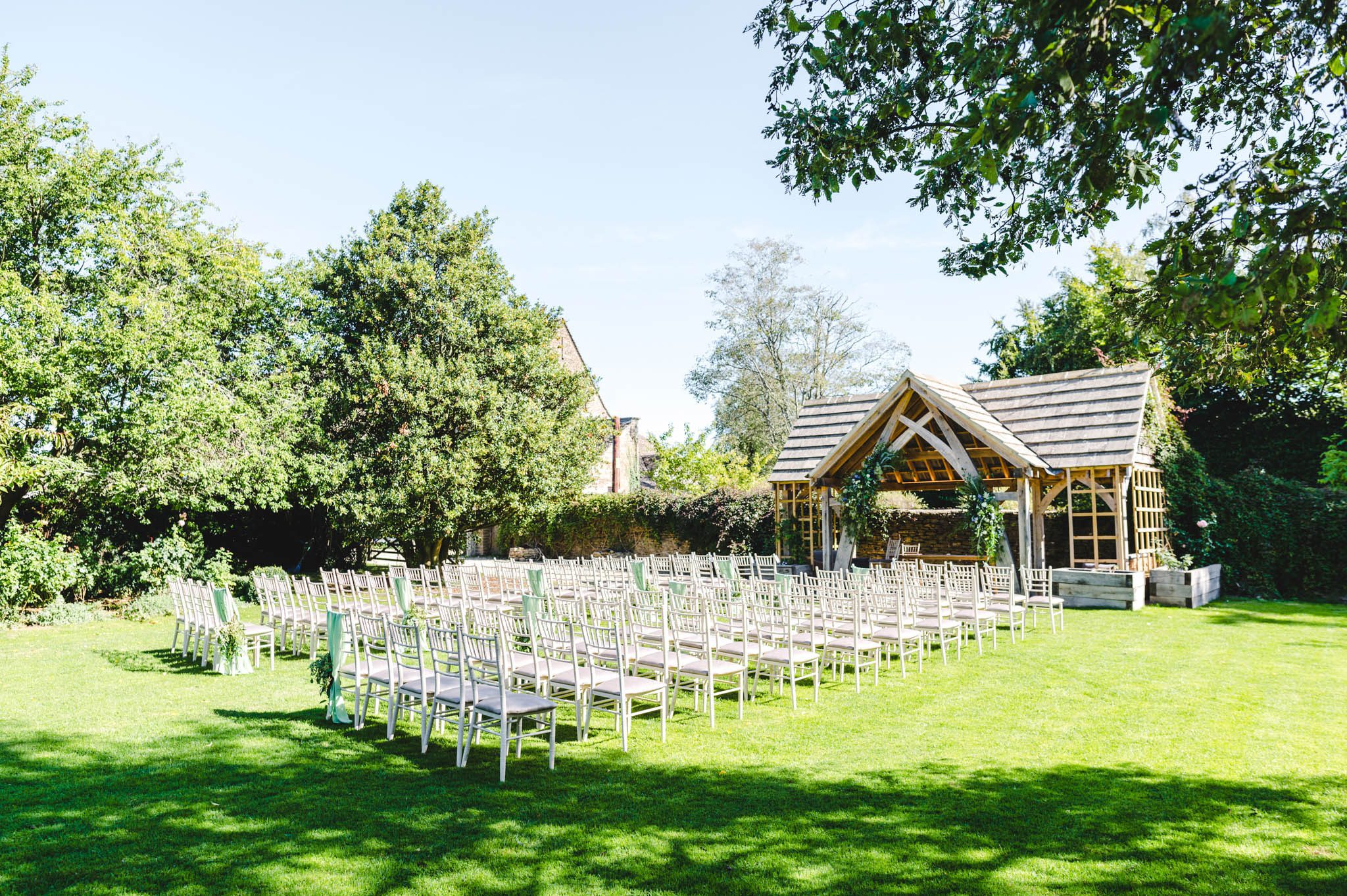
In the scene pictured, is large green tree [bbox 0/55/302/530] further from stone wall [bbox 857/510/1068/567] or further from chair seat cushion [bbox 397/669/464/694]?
stone wall [bbox 857/510/1068/567]

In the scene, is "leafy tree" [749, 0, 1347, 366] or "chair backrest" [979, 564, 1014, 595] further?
"chair backrest" [979, 564, 1014, 595]

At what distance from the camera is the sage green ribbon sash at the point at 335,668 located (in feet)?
25.6

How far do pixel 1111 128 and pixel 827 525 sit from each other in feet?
53.4

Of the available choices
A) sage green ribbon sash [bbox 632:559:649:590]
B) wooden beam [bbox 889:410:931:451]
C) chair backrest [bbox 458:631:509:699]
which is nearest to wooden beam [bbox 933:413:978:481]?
wooden beam [bbox 889:410:931:451]

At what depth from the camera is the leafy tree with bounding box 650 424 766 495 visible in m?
33.8

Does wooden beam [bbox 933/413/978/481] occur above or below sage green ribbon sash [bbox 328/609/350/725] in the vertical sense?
above

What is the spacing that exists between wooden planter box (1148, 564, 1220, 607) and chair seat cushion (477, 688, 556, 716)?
14640 millimetres

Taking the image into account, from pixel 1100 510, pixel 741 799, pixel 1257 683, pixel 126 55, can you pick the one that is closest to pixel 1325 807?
pixel 741 799

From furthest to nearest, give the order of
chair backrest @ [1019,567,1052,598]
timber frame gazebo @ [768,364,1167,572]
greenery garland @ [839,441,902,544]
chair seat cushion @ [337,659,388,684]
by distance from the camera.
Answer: greenery garland @ [839,441,902,544], timber frame gazebo @ [768,364,1167,572], chair backrest @ [1019,567,1052,598], chair seat cushion @ [337,659,388,684]

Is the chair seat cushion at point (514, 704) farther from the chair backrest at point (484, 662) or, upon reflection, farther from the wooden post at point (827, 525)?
the wooden post at point (827, 525)

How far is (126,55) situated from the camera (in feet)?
33.6

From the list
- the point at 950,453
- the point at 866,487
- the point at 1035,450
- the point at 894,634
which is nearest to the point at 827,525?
the point at 866,487

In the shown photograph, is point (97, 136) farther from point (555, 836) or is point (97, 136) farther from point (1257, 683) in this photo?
point (1257, 683)

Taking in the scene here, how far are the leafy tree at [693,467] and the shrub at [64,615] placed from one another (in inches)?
812
